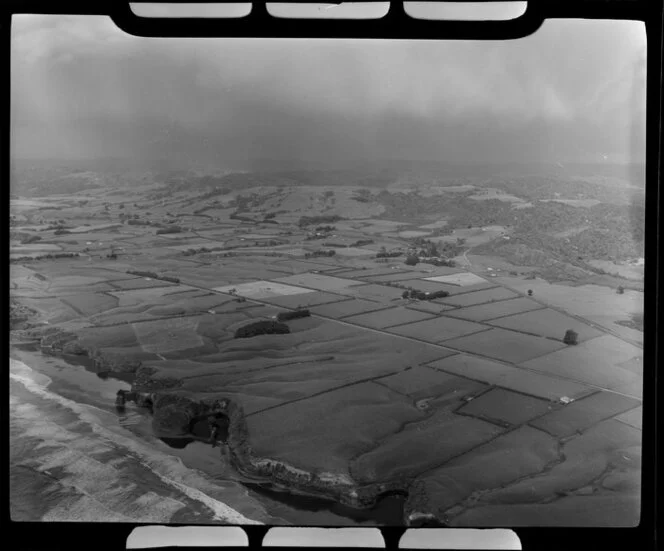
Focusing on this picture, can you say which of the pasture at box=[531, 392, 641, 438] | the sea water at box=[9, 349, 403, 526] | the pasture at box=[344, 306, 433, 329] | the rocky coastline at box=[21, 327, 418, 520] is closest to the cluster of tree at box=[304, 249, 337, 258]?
the pasture at box=[344, 306, 433, 329]

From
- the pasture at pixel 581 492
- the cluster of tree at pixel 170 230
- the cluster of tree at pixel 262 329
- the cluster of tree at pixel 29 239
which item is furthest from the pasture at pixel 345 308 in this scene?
the cluster of tree at pixel 29 239

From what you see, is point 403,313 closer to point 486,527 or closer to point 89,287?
point 486,527

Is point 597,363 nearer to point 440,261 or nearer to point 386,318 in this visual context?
point 440,261

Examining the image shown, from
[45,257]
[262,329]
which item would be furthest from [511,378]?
[45,257]

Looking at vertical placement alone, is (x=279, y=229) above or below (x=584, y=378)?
above

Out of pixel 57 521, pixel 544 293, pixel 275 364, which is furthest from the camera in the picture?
pixel 275 364

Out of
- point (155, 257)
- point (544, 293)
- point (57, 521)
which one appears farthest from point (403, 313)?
point (57, 521)
